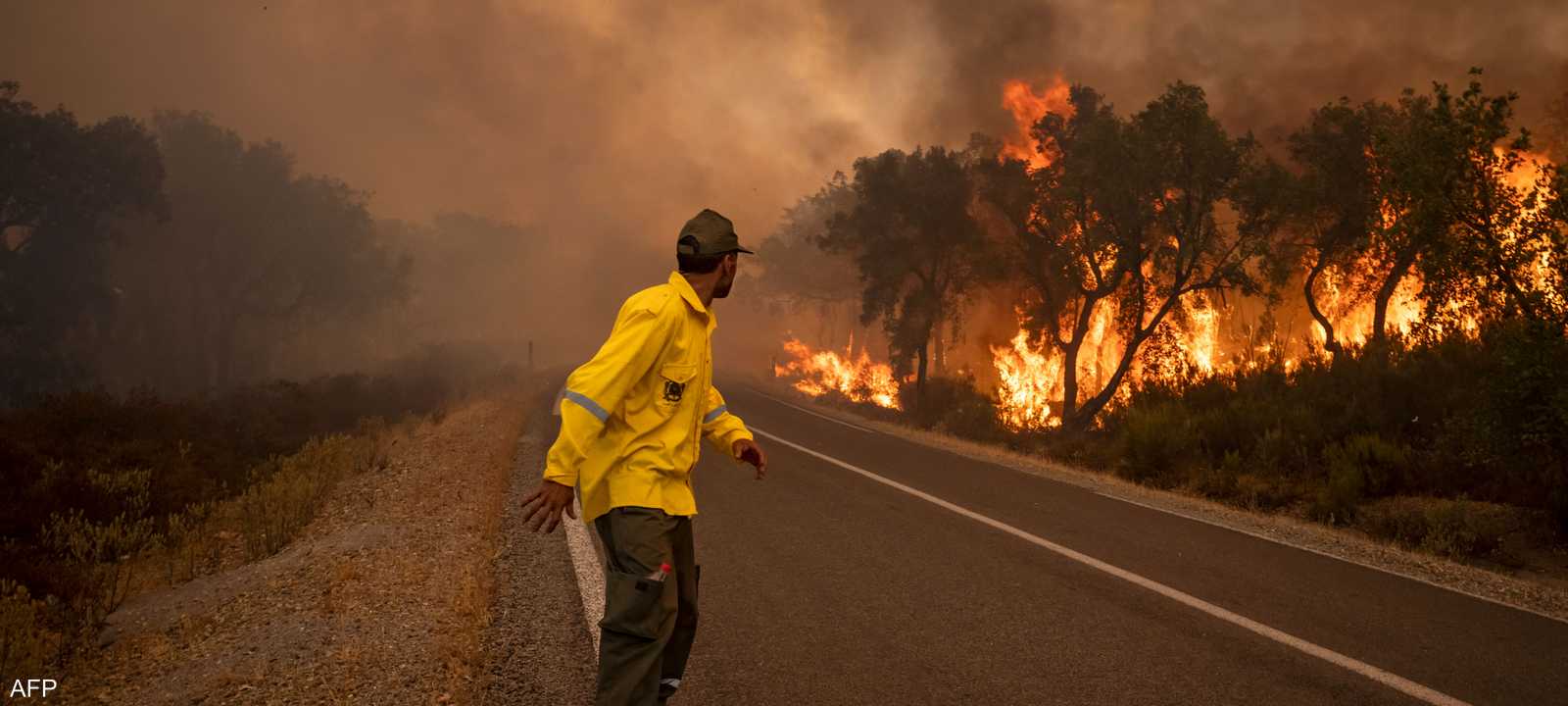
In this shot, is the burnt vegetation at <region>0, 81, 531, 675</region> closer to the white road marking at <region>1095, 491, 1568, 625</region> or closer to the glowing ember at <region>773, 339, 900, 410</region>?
the white road marking at <region>1095, 491, 1568, 625</region>

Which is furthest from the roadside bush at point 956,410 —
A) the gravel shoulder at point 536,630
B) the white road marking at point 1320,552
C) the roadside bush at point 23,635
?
the roadside bush at point 23,635

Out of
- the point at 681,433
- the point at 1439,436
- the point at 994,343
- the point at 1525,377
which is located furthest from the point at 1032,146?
the point at 681,433

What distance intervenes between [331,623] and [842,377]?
130 feet

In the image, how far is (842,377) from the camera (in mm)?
44250

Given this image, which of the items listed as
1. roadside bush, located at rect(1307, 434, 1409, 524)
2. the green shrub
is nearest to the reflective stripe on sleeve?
roadside bush, located at rect(1307, 434, 1409, 524)

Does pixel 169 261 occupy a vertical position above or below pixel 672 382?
above

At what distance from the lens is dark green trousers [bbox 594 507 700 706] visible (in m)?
2.87

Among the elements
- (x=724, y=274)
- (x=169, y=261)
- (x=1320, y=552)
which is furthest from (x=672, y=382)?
(x=169, y=261)

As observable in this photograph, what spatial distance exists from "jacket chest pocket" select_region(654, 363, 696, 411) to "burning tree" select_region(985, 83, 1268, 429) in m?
19.2

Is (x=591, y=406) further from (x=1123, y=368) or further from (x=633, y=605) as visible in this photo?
(x=1123, y=368)

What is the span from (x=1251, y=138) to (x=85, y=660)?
22.0 m

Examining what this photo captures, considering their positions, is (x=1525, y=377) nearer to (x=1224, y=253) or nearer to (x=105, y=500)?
(x=1224, y=253)

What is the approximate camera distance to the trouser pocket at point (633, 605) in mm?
2865

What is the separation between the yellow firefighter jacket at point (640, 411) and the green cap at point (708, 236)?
0.46ft
